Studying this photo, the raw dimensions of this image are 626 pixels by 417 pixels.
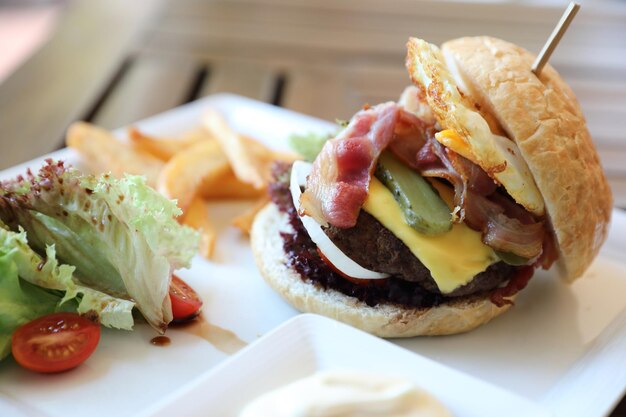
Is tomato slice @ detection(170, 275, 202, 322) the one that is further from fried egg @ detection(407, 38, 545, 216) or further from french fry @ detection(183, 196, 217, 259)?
fried egg @ detection(407, 38, 545, 216)

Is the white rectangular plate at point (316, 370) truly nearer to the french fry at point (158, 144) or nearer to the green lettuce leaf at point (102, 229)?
the green lettuce leaf at point (102, 229)

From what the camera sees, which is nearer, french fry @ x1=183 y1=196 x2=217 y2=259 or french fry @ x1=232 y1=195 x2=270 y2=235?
french fry @ x1=183 y1=196 x2=217 y2=259

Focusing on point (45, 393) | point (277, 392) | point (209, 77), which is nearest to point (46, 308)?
point (45, 393)

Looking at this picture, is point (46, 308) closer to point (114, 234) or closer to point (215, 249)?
point (114, 234)

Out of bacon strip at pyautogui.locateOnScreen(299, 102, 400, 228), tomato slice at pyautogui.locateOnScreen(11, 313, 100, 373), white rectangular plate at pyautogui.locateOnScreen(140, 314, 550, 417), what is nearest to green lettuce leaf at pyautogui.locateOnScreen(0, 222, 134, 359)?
tomato slice at pyautogui.locateOnScreen(11, 313, 100, 373)

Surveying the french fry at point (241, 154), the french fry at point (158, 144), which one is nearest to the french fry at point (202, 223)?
the french fry at point (241, 154)

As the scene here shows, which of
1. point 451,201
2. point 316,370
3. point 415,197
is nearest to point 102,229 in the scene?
point 316,370
